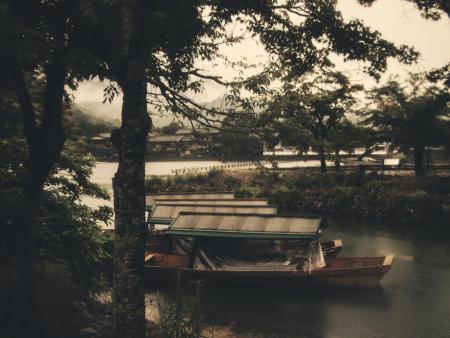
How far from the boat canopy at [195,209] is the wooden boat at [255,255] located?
214 centimetres

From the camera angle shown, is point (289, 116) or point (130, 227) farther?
point (289, 116)

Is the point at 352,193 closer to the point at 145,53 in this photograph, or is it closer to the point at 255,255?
the point at 255,255

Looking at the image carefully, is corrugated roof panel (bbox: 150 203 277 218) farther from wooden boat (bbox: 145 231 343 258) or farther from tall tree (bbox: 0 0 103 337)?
tall tree (bbox: 0 0 103 337)

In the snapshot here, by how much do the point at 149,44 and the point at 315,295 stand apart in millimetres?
12783

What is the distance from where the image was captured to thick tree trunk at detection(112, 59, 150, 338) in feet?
20.0

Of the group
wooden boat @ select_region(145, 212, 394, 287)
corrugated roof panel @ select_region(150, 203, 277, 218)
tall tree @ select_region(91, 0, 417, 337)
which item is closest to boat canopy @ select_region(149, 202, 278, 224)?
corrugated roof panel @ select_region(150, 203, 277, 218)

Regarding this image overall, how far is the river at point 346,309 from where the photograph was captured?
1309 cm

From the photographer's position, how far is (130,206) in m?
6.12

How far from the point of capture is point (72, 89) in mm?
8719

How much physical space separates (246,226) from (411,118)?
21868 mm

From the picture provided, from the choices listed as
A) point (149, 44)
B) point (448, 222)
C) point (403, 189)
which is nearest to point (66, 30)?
point (149, 44)

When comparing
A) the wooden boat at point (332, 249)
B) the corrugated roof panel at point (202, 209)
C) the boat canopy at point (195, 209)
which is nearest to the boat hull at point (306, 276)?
the wooden boat at point (332, 249)

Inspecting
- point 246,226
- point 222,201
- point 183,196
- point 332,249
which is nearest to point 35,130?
point 246,226

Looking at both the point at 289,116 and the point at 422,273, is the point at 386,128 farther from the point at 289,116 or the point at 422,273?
the point at 289,116
